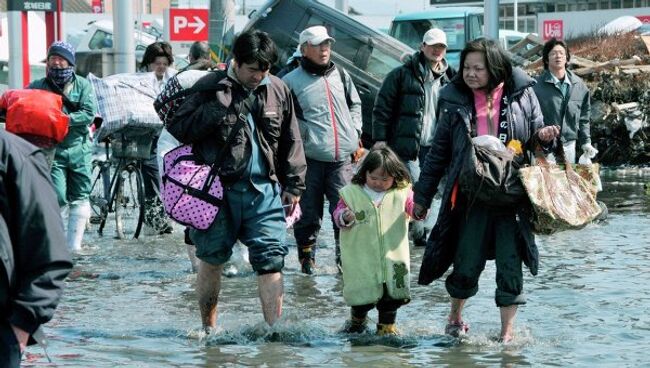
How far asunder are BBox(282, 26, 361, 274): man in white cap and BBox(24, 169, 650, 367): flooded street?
2.15 ft

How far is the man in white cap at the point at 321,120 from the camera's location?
9.68m

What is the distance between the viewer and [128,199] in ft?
42.0

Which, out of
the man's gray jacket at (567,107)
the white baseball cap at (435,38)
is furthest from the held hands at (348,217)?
the man's gray jacket at (567,107)

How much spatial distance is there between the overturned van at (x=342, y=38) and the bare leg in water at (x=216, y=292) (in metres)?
9.08

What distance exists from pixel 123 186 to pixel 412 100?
347 cm

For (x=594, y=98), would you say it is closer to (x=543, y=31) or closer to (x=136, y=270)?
(x=136, y=270)

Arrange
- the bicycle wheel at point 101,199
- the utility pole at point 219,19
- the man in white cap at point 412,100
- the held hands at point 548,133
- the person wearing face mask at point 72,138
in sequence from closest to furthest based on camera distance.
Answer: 1. the held hands at point 548,133
2. the man in white cap at point 412,100
3. the person wearing face mask at point 72,138
4. the bicycle wheel at point 101,199
5. the utility pole at point 219,19

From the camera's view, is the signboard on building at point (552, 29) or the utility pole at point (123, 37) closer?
the utility pole at point (123, 37)

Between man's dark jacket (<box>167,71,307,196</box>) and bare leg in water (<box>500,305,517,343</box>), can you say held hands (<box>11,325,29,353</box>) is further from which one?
bare leg in water (<box>500,305,517,343</box>)

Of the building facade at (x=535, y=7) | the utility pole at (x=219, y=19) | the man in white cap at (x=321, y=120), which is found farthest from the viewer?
the building facade at (x=535, y=7)

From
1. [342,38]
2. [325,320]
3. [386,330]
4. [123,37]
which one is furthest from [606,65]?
[386,330]

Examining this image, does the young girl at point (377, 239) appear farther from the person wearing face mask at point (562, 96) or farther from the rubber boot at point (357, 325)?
the person wearing face mask at point (562, 96)

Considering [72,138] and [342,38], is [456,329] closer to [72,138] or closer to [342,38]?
[72,138]

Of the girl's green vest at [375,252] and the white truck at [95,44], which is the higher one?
the white truck at [95,44]
